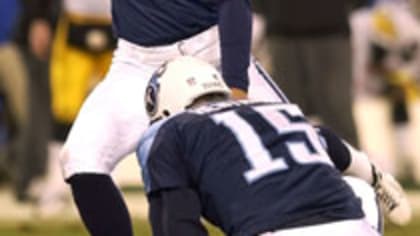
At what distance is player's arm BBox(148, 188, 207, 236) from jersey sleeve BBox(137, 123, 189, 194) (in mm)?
23

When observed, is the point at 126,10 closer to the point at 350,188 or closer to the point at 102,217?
the point at 102,217

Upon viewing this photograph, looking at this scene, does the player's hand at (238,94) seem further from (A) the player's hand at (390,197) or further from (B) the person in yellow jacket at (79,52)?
(B) the person in yellow jacket at (79,52)

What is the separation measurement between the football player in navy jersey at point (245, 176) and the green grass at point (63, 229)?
11.5 feet

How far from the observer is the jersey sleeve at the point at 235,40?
5.42 m

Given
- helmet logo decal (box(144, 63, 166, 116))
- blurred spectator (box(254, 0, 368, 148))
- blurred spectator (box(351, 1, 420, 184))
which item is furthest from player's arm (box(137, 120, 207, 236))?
blurred spectator (box(351, 1, 420, 184))

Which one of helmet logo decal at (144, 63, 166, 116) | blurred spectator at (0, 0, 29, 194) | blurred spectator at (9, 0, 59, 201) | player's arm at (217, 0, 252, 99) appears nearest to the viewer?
helmet logo decal at (144, 63, 166, 116)

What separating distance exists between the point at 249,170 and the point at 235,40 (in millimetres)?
1113

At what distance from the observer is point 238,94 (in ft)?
17.6

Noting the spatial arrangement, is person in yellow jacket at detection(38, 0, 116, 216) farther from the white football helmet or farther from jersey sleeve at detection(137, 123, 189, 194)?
jersey sleeve at detection(137, 123, 189, 194)

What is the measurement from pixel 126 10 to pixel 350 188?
53.8 inches

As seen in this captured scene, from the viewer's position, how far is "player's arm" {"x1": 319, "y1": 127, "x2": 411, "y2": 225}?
16.5ft

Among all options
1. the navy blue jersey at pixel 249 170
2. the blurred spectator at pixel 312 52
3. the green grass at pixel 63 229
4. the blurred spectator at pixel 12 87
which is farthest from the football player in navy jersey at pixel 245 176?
the blurred spectator at pixel 12 87

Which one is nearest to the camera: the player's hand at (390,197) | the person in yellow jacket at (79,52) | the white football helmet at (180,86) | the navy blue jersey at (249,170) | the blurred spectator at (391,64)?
the navy blue jersey at (249,170)

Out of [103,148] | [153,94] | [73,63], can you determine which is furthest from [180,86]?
[73,63]
